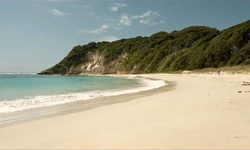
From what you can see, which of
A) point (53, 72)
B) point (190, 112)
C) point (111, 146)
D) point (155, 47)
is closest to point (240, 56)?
point (155, 47)

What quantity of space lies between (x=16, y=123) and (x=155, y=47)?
102647 mm

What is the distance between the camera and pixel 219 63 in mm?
68062

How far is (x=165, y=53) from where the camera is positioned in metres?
96.8

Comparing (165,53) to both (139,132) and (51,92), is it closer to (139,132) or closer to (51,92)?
(51,92)

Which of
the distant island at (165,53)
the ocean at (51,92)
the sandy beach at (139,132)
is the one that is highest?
the distant island at (165,53)

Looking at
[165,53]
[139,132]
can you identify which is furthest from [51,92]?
[165,53]

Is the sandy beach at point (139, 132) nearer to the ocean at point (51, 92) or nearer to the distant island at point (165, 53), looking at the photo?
the ocean at point (51, 92)

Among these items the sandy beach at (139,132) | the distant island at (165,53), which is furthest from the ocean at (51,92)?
the distant island at (165,53)

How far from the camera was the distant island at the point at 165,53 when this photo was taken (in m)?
69.3

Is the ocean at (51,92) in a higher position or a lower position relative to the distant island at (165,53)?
lower

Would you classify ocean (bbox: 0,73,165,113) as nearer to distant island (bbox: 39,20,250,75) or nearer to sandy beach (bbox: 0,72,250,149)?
sandy beach (bbox: 0,72,250,149)

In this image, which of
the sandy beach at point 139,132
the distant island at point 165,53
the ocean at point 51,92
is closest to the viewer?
the sandy beach at point 139,132

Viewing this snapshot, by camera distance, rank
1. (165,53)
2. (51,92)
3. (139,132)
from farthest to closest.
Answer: (165,53), (51,92), (139,132)

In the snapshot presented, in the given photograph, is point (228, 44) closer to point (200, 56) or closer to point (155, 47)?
point (200, 56)
